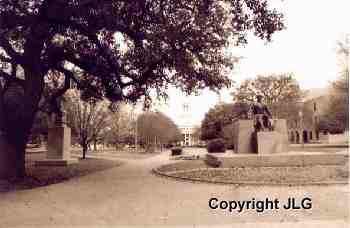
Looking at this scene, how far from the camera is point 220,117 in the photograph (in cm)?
6669

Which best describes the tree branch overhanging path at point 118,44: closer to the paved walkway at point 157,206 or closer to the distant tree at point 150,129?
the paved walkway at point 157,206

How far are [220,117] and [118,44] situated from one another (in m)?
50.2

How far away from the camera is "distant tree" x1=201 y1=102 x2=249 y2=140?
59.1m

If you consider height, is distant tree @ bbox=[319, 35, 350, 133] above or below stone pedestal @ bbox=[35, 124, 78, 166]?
above

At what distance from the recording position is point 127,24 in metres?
13.6

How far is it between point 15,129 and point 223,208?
939 cm

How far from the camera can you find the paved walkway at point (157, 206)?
22.6 feet

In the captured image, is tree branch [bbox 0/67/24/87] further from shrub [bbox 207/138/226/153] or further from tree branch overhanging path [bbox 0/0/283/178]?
shrub [bbox 207/138/226/153]

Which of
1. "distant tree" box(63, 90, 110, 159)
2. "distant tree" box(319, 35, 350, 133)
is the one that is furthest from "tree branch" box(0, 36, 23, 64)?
"distant tree" box(319, 35, 350, 133)

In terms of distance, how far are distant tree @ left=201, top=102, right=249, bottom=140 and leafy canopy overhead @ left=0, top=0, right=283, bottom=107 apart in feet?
135

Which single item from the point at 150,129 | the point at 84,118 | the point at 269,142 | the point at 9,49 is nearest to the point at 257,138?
the point at 269,142

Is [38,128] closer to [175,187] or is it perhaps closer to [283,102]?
[175,187]

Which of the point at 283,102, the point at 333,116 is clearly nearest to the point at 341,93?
the point at 333,116

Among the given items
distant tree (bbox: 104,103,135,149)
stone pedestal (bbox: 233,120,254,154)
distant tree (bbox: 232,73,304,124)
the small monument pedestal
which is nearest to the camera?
stone pedestal (bbox: 233,120,254,154)
